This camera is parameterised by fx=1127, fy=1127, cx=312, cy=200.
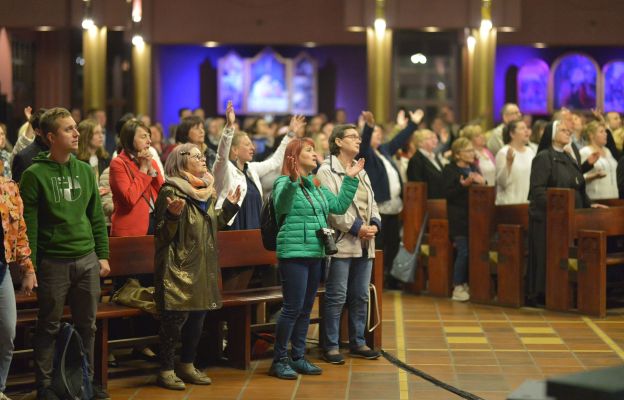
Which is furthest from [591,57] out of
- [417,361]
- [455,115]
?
[417,361]

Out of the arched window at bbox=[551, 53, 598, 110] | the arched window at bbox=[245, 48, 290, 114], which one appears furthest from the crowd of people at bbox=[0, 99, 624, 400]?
the arched window at bbox=[551, 53, 598, 110]

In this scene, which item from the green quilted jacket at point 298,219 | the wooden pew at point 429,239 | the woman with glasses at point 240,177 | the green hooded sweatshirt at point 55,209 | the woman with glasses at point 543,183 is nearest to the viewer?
the green hooded sweatshirt at point 55,209

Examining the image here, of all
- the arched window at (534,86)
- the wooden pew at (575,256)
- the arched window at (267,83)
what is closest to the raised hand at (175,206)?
the wooden pew at (575,256)

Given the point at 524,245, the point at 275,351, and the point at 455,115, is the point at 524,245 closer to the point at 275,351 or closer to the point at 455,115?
the point at 275,351

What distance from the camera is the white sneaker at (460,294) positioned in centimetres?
1072

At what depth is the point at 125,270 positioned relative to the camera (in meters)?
7.42

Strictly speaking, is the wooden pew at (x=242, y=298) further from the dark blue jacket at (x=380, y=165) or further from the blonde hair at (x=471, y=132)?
the blonde hair at (x=471, y=132)

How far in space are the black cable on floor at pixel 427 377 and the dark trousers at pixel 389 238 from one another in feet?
11.1

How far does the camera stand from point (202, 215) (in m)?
6.94

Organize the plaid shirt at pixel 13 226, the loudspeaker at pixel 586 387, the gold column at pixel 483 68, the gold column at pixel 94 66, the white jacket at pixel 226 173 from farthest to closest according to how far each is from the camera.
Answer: the gold column at pixel 94 66 < the gold column at pixel 483 68 < the white jacket at pixel 226 173 < the plaid shirt at pixel 13 226 < the loudspeaker at pixel 586 387

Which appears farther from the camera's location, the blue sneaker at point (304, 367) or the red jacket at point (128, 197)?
the red jacket at point (128, 197)

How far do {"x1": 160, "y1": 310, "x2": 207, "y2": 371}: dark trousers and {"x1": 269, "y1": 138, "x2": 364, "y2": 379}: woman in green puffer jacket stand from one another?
0.58 m

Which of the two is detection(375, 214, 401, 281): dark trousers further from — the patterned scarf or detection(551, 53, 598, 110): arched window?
detection(551, 53, 598, 110): arched window

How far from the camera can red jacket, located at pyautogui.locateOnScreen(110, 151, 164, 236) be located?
7.65 meters
